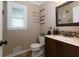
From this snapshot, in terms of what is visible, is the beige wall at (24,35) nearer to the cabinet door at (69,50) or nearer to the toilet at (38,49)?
the toilet at (38,49)

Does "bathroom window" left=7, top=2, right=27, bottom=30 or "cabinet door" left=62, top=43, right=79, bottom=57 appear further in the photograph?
"bathroom window" left=7, top=2, right=27, bottom=30

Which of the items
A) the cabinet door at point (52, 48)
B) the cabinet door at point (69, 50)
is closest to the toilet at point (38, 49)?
the cabinet door at point (52, 48)

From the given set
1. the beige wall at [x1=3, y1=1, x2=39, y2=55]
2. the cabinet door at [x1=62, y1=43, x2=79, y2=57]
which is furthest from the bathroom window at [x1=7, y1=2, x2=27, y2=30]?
the cabinet door at [x1=62, y1=43, x2=79, y2=57]

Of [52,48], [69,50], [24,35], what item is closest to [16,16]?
[24,35]

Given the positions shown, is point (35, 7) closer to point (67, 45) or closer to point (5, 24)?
point (5, 24)

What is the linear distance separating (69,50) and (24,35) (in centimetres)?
208

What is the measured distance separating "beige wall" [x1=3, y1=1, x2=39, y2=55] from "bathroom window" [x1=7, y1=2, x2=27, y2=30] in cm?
12

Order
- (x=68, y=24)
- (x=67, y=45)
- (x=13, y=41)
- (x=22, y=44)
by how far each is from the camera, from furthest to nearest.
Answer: (x=22, y=44) < (x=13, y=41) < (x=68, y=24) < (x=67, y=45)

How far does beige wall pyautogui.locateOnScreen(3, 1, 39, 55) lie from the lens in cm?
270

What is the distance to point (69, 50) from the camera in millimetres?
1330

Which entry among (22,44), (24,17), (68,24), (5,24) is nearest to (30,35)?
(22,44)

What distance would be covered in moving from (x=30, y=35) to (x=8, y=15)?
106 centimetres

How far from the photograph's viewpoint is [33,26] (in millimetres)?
3486

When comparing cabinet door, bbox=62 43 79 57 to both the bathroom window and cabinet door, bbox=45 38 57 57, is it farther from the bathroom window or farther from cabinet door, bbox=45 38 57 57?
the bathroom window
